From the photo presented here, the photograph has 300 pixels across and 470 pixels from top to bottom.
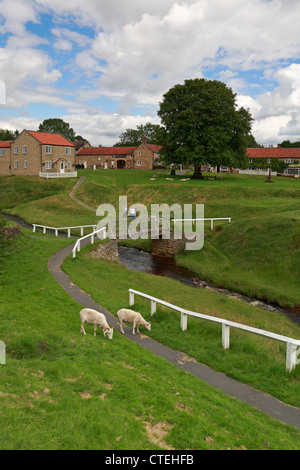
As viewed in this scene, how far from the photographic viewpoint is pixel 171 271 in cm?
3378

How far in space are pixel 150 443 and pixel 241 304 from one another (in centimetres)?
1824

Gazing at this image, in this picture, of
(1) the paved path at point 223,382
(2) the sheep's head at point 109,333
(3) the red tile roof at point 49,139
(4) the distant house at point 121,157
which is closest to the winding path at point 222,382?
(1) the paved path at point 223,382

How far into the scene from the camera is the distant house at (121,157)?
336ft

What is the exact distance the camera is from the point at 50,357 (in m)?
10.5

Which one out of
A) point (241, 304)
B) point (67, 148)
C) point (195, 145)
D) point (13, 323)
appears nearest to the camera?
point (13, 323)

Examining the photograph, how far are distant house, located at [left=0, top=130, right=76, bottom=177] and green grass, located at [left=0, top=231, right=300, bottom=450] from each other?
69.4m

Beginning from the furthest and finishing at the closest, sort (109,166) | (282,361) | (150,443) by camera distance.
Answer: (109,166)
(282,361)
(150,443)

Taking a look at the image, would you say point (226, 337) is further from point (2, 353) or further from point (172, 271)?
point (172, 271)

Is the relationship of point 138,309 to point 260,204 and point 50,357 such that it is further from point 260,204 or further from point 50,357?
point 260,204

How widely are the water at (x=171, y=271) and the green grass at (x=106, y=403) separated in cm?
1519

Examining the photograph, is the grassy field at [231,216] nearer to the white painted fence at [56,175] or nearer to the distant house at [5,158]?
the white painted fence at [56,175]

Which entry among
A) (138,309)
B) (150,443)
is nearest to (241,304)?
(138,309)

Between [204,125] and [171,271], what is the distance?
4095cm

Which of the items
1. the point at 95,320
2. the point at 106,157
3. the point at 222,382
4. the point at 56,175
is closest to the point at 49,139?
the point at 56,175
